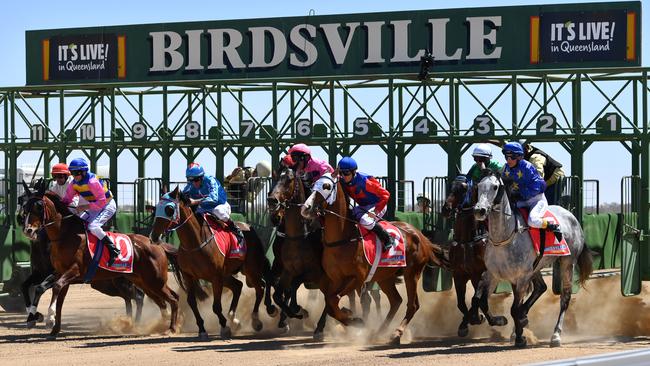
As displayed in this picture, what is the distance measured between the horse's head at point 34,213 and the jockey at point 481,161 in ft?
15.4

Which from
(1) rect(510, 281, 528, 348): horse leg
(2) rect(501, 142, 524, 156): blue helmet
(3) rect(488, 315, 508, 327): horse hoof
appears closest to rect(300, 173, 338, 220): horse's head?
(2) rect(501, 142, 524, 156): blue helmet

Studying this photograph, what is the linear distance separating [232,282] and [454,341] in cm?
293

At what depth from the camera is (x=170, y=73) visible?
72.5ft

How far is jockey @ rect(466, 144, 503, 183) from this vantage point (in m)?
14.1

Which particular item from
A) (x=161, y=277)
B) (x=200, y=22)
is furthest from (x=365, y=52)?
(x=161, y=277)

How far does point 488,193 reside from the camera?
12.6 m

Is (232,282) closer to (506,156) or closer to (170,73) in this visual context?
(506,156)

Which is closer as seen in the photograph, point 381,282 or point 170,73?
point 381,282

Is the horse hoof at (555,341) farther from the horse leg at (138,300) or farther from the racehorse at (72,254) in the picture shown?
the horse leg at (138,300)

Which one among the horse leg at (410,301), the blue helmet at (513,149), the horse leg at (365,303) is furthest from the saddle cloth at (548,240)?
the horse leg at (365,303)

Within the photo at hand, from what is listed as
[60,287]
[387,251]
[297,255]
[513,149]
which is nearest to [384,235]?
[387,251]

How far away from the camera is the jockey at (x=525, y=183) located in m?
13.3

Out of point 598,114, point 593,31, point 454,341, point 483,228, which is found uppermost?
point 593,31

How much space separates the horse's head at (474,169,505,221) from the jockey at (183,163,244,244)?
3554 mm
